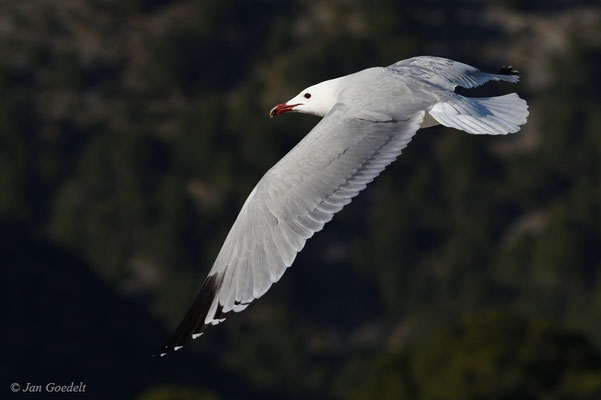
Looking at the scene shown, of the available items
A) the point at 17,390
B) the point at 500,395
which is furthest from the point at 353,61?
the point at 500,395

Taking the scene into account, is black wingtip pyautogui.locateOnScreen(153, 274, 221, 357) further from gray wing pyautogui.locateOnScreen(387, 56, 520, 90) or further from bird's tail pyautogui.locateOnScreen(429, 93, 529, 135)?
gray wing pyautogui.locateOnScreen(387, 56, 520, 90)

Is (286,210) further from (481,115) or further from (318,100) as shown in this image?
(318,100)

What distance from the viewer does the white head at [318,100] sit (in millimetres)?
6402

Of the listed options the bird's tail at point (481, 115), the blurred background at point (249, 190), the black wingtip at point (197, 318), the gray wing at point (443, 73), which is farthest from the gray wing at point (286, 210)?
the blurred background at point (249, 190)

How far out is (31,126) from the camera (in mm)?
32219

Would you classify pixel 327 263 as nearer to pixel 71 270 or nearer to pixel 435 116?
pixel 71 270

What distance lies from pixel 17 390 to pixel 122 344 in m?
4.42

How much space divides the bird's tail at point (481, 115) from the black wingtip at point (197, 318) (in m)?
1.25

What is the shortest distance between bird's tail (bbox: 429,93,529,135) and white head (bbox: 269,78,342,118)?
0.72 m

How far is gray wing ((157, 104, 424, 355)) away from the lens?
17.5 feet

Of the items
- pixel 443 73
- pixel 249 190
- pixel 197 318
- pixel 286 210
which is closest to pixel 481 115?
pixel 443 73

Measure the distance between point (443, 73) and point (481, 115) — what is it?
800mm

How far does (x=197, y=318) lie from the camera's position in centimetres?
544

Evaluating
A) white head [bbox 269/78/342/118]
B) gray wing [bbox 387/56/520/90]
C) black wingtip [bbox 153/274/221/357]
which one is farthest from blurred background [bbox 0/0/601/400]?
black wingtip [bbox 153/274/221/357]
